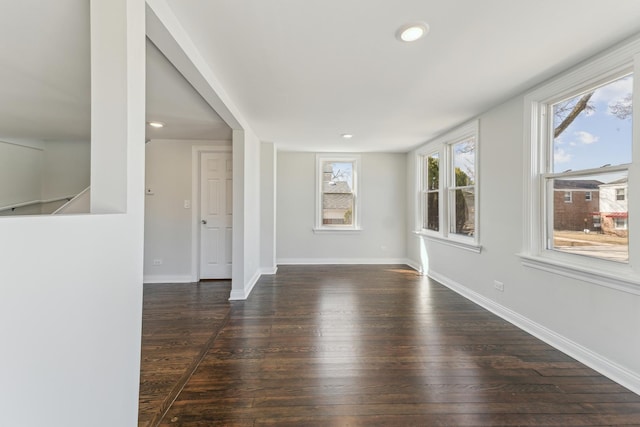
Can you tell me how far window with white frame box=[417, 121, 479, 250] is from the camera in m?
3.55

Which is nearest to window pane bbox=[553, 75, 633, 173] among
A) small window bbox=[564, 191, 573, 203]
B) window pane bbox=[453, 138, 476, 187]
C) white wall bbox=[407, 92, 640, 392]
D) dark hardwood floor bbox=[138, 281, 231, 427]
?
small window bbox=[564, 191, 573, 203]

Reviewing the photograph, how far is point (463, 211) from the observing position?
3.79 meters

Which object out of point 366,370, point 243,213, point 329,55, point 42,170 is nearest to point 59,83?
point 243,213

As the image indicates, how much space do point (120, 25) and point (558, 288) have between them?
340 cm

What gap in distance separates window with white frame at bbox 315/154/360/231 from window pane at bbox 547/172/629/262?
11.3 feet

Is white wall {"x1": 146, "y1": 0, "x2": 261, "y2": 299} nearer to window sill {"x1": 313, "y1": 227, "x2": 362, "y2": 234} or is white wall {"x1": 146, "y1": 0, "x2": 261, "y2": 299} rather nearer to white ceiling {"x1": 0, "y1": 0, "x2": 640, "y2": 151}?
white ceiling {"x1": 0, "y1": 0, "x2": 640, "y2": 151}

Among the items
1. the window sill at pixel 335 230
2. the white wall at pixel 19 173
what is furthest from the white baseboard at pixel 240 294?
the white wall at pixel 19 173

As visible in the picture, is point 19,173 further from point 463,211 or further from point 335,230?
point 463,211

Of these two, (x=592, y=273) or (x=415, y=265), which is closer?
(x=592, y=273)

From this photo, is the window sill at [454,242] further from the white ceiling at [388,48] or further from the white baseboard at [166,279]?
the white baseboard at [166,279]

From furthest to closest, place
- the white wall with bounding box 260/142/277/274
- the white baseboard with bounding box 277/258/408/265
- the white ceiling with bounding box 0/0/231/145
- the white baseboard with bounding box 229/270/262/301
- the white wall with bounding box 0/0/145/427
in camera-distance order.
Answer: the white baseboard with bounding box 277/258/408/265, the white wall with bounding box 260/142/277/274, the white baseboard with bounding box 229/270/262/301, the white ceiling with bounding box 0/0/231/145, the white wall with bounding box 0/0/145/427

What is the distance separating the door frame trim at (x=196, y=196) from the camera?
166 inches

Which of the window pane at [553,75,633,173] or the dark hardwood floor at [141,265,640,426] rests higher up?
the window pane at [553,75,633,173]

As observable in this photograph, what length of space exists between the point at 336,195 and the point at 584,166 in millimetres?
3873
